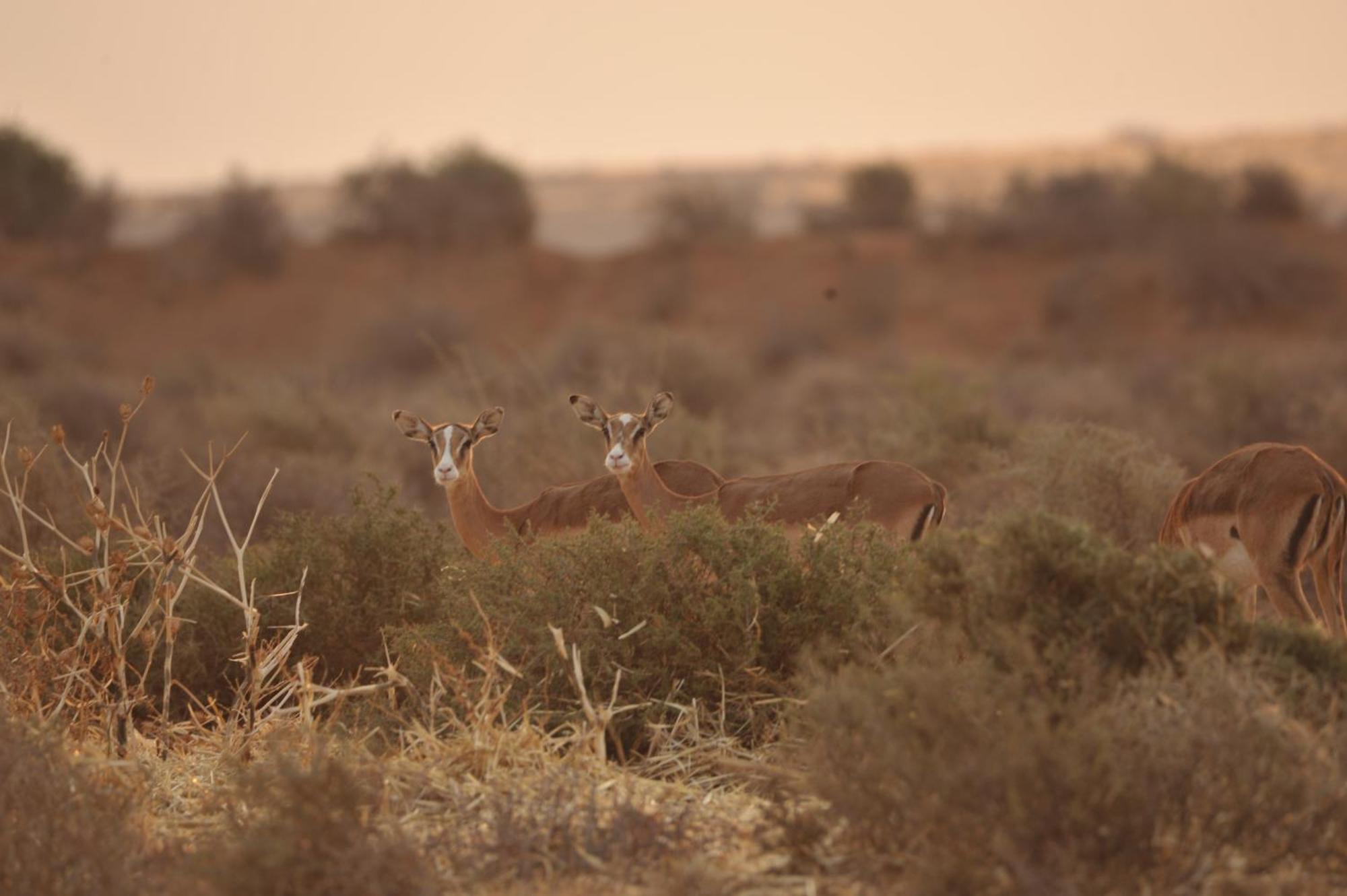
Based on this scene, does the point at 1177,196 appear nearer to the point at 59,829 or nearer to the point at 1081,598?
the point at 1081,598

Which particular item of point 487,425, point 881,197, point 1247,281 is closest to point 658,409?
point 487,425

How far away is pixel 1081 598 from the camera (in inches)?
233

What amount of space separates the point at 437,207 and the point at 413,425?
39.7 m

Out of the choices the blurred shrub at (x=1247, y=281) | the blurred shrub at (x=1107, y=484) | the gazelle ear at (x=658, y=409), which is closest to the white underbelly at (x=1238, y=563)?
the blurred shrub at (x=1107, y=484)

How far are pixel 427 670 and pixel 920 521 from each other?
Result: 3628 mm

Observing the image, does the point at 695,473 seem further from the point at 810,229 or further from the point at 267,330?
the point at 810,229

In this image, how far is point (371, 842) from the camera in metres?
5.62

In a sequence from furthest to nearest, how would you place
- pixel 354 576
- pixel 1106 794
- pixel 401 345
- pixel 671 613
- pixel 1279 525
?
pixel 401 345 < pixel 354 576 < pixel 1279 525 < pixel 671 613 < pixel 1106 794

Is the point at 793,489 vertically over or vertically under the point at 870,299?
over

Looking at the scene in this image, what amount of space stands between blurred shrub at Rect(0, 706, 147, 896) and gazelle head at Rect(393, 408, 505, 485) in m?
4.86

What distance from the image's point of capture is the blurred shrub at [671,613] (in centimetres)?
738

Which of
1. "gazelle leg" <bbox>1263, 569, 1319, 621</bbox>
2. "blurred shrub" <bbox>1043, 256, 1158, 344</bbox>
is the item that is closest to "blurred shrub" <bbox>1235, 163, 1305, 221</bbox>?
"blurred shrub" <bbox>1043, 256, 1158, 344</bbox>

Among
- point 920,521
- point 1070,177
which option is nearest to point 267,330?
point 1070,177

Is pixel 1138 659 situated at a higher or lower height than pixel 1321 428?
higher
